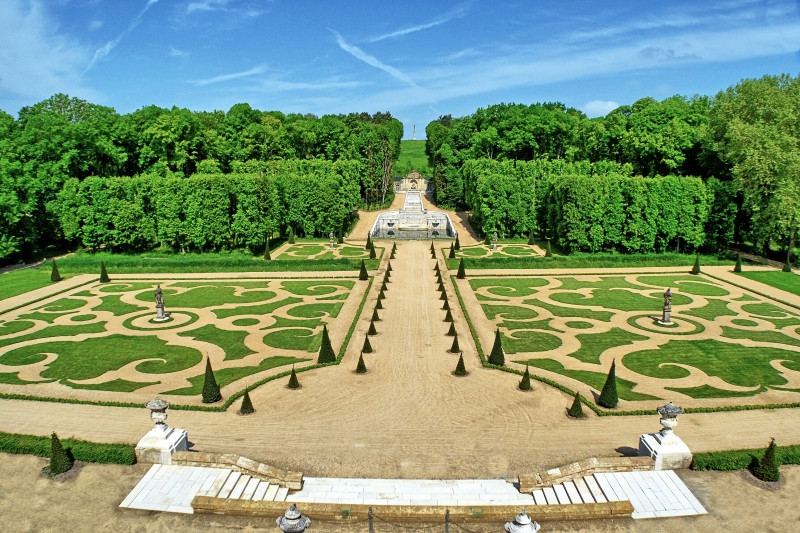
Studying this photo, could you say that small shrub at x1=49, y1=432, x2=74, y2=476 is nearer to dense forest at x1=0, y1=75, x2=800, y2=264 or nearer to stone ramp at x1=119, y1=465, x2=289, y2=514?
stone ramp at x1=119, y1=465, x2=289, y2=514

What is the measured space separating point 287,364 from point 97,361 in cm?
1207

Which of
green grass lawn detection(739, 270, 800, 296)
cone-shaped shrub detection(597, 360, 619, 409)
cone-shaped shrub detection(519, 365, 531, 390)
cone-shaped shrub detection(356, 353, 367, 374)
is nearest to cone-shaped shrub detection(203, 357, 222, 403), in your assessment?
cone-shaped shrub detection(356, 353, 367, 374)

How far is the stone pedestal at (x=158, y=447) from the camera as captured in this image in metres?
21.8

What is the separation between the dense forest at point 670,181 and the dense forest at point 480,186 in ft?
0.55

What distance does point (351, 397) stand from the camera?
2898cm

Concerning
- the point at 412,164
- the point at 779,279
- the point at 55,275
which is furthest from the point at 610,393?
the point at 412,164

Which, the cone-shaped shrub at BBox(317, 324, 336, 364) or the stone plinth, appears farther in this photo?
the cone-shaped shrub at BBox(317, 324, 336, 364)

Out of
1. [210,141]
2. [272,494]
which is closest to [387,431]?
[272,494]

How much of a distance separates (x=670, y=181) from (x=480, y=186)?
2419 cm

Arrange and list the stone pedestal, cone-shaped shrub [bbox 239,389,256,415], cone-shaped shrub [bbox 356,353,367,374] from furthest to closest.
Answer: cone-shaped shrub [bbox 356,353,367,374] → cone-shaped shrub [bbox 239,389,256,415] → the stone pedestal

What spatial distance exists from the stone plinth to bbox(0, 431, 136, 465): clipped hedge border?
21.4 meters

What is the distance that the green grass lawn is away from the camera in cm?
4972

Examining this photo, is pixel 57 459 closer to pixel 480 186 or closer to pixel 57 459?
pixel 57 459

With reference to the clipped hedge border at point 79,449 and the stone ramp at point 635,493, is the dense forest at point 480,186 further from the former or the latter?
the stone ramp at point 635,493
